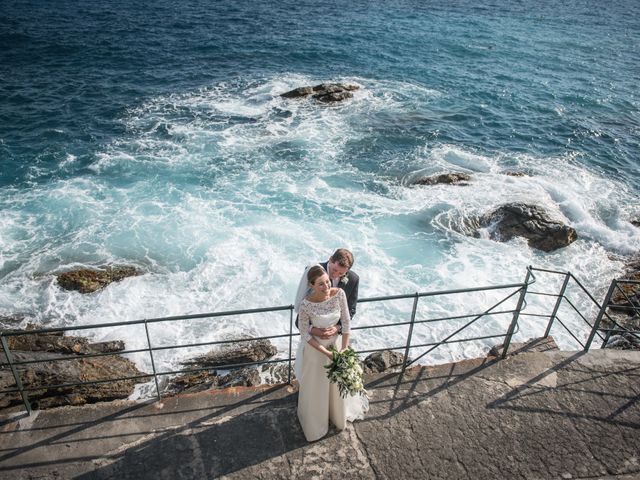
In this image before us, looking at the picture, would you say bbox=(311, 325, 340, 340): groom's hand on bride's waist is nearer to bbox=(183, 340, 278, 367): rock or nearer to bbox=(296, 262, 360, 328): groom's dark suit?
bbox=(296, 262, 360, 328): groom's dark suit

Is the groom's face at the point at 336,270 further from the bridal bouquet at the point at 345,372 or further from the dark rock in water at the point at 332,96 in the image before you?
the dark rock in water at the point at 332,96

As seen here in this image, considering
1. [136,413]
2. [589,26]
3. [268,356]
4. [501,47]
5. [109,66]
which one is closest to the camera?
[136,413]

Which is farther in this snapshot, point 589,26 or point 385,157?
point 589,26

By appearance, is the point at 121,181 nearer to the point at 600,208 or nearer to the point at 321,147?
the point at 321,147

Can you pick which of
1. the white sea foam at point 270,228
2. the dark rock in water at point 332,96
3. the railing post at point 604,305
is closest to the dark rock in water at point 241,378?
the white sea foam at point 270,228

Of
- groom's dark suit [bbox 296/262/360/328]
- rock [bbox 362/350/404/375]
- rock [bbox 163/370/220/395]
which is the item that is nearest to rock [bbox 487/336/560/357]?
rock [bbox 362/350/404/375]

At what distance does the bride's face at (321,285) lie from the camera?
4.70 metres

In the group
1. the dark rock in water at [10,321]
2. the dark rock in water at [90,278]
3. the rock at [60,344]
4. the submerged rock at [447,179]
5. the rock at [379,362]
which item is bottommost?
the dark rock in water at [10,321]

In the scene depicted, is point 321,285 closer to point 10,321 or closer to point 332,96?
point 10,321

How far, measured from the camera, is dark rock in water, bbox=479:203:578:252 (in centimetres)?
1489

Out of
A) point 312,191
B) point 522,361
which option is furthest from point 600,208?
point 522,361

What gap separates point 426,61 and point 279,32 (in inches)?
534

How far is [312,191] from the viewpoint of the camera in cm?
1742

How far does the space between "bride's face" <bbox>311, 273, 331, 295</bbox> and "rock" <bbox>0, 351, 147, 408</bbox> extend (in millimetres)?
5056
